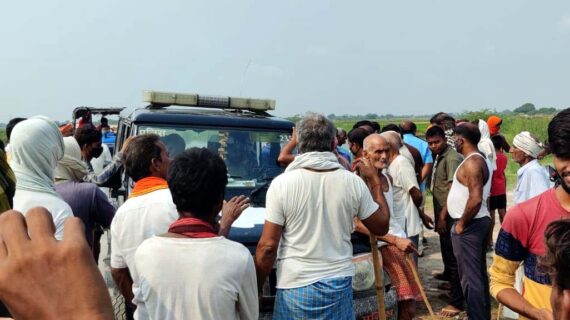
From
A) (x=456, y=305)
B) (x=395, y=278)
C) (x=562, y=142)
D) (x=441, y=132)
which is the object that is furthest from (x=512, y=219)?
(x=441, y=132)

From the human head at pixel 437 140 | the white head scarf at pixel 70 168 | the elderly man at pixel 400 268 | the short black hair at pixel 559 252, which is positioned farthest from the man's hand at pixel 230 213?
the human head at pixel 437 140

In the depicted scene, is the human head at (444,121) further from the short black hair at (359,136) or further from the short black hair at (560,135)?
the short black hair at (560,135)

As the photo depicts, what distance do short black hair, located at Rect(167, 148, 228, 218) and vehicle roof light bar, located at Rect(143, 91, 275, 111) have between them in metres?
3.19

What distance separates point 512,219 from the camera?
200 cm

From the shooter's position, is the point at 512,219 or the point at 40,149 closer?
the point at 512,219

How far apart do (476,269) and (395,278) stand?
1.15 meters

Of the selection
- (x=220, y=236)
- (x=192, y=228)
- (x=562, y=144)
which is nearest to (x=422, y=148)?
(x=562, y=144)

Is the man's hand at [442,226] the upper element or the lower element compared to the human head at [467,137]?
lower

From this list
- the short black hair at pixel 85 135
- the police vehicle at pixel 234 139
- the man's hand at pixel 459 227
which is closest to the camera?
the police vehicle at pixel 234 139

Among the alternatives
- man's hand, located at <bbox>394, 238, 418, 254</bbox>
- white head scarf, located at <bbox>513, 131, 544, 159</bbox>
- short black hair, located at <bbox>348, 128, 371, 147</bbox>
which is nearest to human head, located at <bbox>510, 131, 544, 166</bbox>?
white head scarf, located at <bbox>513, 131, 544, 159</bbox>

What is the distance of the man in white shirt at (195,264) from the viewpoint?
5.92ft

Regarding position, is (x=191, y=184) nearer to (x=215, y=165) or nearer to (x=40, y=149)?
(x=215, y=165)

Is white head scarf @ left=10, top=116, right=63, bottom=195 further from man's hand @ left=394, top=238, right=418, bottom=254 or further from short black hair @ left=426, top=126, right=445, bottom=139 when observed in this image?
short black hair @ left=426, top=126, right=445, bottom=139

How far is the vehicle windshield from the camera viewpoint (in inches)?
167
